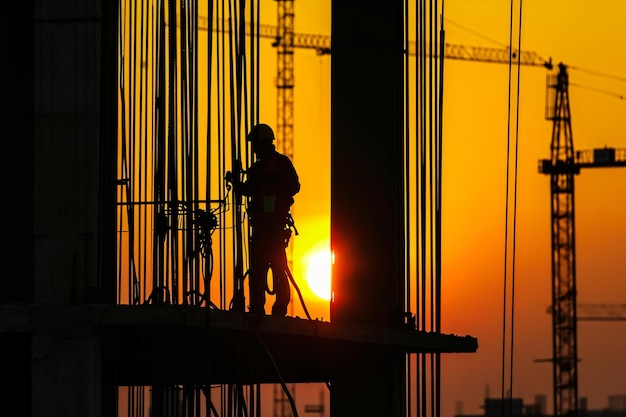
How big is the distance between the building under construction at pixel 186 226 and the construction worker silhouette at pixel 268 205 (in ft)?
0.83

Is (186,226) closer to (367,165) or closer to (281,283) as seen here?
(281,283)

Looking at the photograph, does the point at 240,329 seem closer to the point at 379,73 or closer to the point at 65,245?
the point at 65,245

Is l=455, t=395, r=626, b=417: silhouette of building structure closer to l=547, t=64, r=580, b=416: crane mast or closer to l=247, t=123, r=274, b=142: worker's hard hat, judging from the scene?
l=547, t=64, r=580, b=416: crane mast

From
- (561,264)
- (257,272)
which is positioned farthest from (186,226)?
(561,264)

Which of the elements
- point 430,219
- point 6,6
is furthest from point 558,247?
point 6,6

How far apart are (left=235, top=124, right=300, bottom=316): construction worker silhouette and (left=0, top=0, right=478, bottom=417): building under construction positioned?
0.25m

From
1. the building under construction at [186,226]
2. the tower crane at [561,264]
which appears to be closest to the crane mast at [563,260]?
the tower crane at [561,264]

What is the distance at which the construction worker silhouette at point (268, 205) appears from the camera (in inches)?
742

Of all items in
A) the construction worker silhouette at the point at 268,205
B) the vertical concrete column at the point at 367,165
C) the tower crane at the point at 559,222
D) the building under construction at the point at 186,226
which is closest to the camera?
Answer: the building under construction at the point at 186,226

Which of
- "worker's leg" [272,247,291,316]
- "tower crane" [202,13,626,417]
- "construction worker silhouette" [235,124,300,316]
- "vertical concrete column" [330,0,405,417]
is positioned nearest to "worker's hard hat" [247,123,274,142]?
"construction worker silhouette" [235,124,300,316]

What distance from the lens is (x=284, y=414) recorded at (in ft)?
326

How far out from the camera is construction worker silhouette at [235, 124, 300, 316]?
742 inches

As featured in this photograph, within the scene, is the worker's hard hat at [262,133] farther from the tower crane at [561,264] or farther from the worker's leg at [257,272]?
the tower crane at [561,264]

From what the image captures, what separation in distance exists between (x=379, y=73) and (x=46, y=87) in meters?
7.63
